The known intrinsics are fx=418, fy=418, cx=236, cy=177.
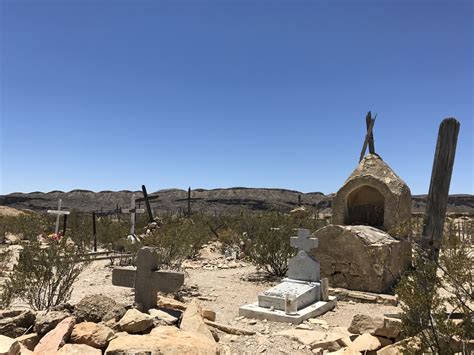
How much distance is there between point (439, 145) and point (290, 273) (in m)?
4.70

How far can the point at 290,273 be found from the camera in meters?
9.40

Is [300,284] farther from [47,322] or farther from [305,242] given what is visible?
[47,322]

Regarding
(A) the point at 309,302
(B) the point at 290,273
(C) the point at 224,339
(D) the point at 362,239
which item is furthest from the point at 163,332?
(D) the point at 362,239

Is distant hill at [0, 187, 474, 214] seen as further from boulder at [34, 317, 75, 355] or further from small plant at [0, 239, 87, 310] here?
boulder at [34, 317, 75, 355]

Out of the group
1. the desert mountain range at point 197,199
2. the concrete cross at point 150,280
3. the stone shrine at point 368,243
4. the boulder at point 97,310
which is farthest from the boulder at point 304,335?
the desert mountain range at point 197,199

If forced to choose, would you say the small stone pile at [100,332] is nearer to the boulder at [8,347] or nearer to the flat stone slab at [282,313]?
the boulder at [8,347]

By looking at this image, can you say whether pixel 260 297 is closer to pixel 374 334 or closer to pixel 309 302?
pixel 309 302

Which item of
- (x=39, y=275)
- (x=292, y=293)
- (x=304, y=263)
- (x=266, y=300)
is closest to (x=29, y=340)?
(x=39, y=275)

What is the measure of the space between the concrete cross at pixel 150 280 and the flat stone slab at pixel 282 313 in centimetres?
194

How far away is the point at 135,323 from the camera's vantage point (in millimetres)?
4996

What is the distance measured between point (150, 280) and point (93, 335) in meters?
2.00

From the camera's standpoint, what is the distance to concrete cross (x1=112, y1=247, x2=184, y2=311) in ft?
21.2

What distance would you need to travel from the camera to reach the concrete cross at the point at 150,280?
6.45 m

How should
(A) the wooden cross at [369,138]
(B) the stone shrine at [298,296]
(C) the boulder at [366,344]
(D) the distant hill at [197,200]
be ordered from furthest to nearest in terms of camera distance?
1. (D) the distant hill at [197,200]
2. (A) the wooden cross at [369,138]
3. (B) the stone shrine at [298,296]
4. (C) the boulder at [366,344]
